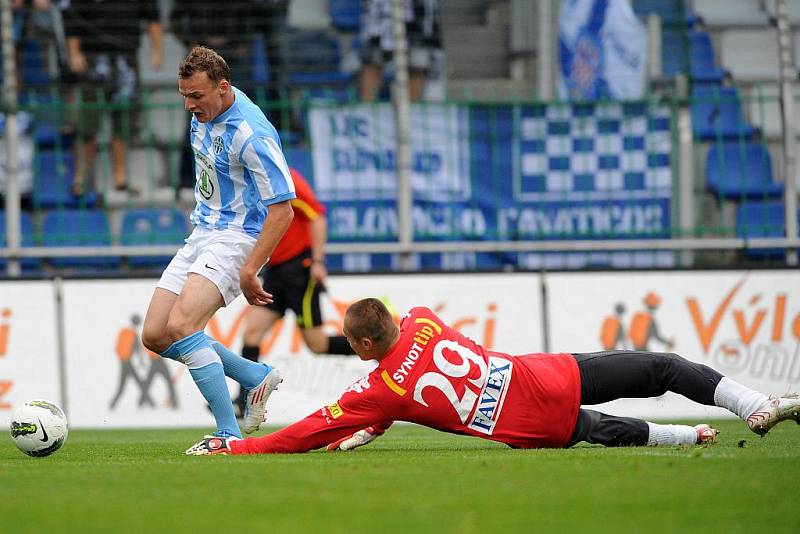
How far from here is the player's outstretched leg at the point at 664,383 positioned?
20.1 feet

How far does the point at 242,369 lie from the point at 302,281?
9.92 ft

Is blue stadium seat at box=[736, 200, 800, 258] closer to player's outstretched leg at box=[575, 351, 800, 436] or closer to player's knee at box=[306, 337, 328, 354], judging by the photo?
player's knee at box=[306, 337, 328, 354]

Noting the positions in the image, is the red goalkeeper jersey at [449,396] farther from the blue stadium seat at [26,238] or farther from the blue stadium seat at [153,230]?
the blue stadium seat at [26,238]

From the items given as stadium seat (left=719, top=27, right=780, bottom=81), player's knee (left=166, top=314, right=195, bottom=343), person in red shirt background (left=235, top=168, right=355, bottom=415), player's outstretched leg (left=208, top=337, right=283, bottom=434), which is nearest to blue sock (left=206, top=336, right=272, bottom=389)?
player's outstretched leg (left=208, top=337, right=283, bottom=434)

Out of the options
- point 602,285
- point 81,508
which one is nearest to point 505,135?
point 602,285

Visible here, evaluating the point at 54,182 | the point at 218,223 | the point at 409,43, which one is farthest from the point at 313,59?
the point at 218,223

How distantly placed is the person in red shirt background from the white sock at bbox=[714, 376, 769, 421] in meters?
4.25

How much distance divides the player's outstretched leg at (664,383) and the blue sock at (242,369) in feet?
6.23

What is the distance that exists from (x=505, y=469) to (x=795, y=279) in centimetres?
705

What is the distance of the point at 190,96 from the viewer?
657cm

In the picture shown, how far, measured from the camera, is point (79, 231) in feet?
40.8

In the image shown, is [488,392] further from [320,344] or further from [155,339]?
[320,344]

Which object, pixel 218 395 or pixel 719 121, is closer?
pixel 218 395

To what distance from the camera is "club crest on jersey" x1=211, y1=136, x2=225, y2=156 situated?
6672 mm
